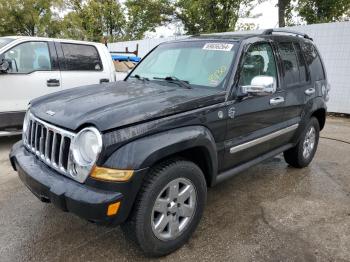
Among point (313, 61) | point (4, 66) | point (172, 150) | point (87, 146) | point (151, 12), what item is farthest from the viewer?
point (151, 12)

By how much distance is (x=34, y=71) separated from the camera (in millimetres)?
5941

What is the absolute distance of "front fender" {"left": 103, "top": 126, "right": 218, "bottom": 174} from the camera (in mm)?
2475

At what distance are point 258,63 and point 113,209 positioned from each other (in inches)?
91.5

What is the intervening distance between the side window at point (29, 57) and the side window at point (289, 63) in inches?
156

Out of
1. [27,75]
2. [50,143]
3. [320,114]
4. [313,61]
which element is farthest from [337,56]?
[50,143]

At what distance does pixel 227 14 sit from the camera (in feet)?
68.7

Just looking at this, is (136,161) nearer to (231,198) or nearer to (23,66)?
(231,198)

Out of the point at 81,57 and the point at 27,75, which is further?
the point at 81,57

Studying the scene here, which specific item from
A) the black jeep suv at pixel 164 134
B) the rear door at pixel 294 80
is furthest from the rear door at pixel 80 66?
the rear door at pixel 294 80

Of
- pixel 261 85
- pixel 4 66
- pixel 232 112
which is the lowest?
pixel 232 112

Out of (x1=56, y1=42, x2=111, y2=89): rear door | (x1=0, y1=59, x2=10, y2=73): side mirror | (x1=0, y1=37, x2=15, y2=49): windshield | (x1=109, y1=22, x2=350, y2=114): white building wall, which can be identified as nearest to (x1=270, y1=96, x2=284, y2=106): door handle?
A: (x1=56, y1=42, x2=111, y2=89): rear door

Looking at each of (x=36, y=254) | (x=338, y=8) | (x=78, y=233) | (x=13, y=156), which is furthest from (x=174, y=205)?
(x=338, y=8)

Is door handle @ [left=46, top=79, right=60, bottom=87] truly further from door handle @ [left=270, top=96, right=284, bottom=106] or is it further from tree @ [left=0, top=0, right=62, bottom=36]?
tree @ [left=0, top=0, right=62, bottom=36]

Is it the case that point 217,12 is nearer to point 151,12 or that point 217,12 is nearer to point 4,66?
point 151,12
